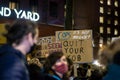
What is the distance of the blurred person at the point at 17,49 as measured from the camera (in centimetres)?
359

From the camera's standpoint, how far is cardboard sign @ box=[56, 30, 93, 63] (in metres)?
10.2

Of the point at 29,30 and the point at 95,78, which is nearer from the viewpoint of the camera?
the point at 29,30

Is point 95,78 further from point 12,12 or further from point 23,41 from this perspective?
point 12,12

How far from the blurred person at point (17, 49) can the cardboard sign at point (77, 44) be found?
6.31m

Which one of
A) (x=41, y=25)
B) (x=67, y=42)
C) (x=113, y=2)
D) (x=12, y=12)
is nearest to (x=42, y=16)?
(x=41, y=25)

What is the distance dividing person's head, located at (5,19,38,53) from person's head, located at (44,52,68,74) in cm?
Result: 166

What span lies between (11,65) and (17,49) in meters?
0.22

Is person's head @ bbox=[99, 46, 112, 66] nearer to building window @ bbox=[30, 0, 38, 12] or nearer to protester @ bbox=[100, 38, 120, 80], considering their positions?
protester @ bbox=[100, 38, 120, 80]

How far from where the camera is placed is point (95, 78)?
9.19m

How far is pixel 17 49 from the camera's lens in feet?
12.4

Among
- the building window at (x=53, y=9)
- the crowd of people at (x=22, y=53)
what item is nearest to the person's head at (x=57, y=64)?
the crowd of people at (x=22, y=53)

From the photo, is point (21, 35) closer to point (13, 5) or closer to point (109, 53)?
point (109, 53)

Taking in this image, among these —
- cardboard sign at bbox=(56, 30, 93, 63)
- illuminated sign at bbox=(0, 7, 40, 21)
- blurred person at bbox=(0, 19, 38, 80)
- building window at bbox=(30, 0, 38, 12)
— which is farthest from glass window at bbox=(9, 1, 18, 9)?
blurred person at bbox=(0, 19, 38, 80)

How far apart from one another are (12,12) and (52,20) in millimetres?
4952
